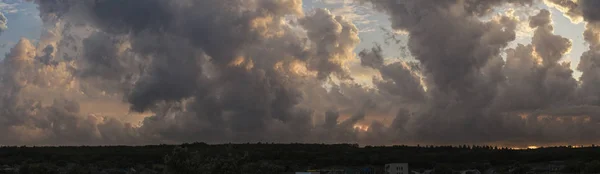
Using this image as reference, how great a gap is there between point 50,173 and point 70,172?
28.6 ft

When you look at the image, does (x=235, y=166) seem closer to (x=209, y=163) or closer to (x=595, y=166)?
(x=209, y=163)

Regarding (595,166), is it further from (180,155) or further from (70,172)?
(70,172)

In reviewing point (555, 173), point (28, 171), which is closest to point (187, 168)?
point (28, 171)

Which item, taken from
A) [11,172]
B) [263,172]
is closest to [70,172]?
[11,172]

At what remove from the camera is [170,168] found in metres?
98.1

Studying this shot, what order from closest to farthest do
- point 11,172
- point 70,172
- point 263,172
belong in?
point 263,172
point 70,172
point 11,172

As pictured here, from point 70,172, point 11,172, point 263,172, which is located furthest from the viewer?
point 11,172

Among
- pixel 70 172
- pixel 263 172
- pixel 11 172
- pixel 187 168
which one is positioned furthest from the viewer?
pixel 11 172

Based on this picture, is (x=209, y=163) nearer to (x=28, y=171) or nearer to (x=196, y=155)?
(x=196, y=155)

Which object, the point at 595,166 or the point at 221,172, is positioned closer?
the point at 221,172

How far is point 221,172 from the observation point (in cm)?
9981

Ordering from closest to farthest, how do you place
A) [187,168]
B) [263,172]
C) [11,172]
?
[187,168] → [263,172] → [11,172]

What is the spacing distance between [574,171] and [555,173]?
540cm

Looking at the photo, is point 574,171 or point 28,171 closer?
point 28,171
